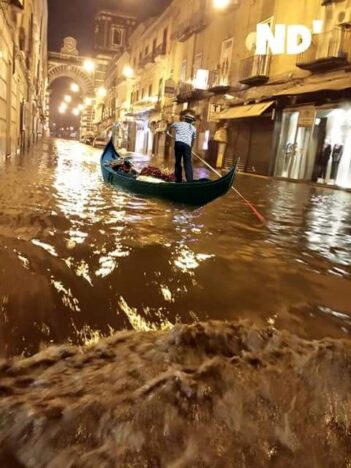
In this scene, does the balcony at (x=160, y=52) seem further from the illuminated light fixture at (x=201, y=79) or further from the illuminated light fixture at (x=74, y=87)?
the illuminated light fixture at (x=74, y=87)

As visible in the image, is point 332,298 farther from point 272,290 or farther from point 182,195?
point 182,195

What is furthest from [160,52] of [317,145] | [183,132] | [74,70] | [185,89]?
[74,70]

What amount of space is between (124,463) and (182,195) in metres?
6.43

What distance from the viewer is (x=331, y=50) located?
1543 cm

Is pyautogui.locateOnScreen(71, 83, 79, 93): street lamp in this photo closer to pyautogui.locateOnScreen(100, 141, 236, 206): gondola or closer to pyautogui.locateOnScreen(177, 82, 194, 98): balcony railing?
pyautogui.locateOnScreen(177, 82, 194, 98): balcony railing

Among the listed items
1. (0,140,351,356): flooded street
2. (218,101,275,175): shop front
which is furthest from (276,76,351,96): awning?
(0,140,351,356): flooded street

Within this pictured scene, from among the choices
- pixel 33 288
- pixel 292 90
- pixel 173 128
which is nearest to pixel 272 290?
pixel 33 288

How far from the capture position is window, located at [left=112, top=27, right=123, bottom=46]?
210ft

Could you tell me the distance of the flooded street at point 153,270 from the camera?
305cm

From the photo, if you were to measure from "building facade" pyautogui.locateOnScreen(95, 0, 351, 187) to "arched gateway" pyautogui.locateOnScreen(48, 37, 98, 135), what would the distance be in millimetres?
34290

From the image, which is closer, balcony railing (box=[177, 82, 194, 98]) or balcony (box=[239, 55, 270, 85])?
balcony (box=[239, 55, 270, 85])

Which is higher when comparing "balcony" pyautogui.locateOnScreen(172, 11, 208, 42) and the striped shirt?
"balcony" pyautogui.locateOnScreen(172, 11, 208, 42)

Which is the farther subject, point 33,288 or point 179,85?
point 179,85

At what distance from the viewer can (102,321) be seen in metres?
2.99
